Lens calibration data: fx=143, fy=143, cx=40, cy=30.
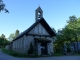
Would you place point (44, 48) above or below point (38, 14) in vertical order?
below

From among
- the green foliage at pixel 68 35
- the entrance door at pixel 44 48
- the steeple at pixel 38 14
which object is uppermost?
the steeple at pixel 38 14

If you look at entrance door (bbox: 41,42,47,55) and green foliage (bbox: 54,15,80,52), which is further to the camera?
green foliage (bbox: 54,15,80,52)

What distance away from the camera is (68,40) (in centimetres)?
3553

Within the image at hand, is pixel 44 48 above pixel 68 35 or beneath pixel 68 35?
beneath

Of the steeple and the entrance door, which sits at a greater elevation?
the steeple

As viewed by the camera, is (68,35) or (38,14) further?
(68,35)

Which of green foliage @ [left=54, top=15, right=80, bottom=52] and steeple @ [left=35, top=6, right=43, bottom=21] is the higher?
steeple @ [left=35, top=6, right=43, bottom=21]

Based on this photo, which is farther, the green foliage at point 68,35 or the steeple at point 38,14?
the green foliage at point 68,35

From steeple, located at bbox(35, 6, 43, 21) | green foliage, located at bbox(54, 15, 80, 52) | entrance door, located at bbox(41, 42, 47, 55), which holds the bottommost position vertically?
entrance door, located at bbox(41, 42, 47, 55)

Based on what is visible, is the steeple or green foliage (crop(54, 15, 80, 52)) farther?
green foliage (crop(54, 15, 80, 52))

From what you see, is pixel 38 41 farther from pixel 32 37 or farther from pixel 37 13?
pixel 37 13

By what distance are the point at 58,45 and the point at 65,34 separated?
14.3ft

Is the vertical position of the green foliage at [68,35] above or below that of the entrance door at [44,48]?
above

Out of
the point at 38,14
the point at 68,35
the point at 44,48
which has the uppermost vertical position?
the point at 38,14
